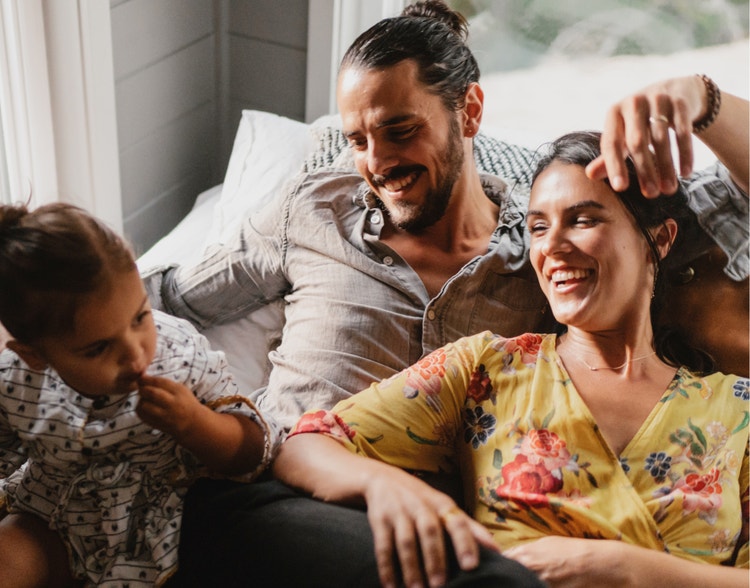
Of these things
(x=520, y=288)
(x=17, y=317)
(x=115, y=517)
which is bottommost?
(x=115, y=517)

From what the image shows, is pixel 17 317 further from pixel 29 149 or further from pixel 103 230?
pixel 29 149

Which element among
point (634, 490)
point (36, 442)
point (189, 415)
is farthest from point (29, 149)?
point (634, 490)

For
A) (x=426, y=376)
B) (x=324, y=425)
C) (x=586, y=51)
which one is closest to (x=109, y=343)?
(x=324, y=425)

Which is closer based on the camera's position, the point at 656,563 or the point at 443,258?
the point at 656,563

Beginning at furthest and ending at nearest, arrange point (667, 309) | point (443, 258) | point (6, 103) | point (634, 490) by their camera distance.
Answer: point (6, 103) → point (443, 258) → point (667, 309) → point (634, 490)

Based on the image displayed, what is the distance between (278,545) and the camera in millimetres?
1060

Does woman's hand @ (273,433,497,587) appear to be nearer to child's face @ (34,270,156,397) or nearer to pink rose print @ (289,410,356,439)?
pink rose print @ (289,410,356,439)

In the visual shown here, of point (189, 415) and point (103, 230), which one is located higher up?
point (103, 230)

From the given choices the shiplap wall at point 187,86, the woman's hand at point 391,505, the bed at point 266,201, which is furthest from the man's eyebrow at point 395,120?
the shiplap wall at point 187,86

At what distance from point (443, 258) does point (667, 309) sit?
0.34 meters

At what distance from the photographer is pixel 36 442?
45.1 inches

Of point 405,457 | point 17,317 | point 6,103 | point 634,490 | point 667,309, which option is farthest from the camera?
point 6,103

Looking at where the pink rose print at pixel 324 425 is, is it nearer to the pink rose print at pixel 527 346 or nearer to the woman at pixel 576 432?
the woman at pixel 576 432

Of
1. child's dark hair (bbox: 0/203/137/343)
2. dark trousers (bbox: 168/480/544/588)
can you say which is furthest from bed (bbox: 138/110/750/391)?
child's dark hair (bbox: 0/203/137/343)
